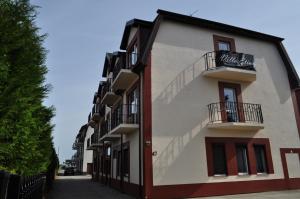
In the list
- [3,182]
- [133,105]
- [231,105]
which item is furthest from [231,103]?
[3,182]

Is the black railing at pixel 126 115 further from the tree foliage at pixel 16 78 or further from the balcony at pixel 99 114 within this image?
the balcony at pixel 99 114

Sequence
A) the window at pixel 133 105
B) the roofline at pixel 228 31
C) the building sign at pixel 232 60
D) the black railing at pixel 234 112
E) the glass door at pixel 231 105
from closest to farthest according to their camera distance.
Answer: the roofline at pixel 228 31, the black railing at pixel 234 112, the window at pixel 133 105, the glass door at pixel 231 105, the building sign at pixel 232 60

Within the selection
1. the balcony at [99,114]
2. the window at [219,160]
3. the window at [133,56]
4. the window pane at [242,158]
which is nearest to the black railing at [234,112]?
the window at [219,160]

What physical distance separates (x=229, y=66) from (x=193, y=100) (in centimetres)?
306

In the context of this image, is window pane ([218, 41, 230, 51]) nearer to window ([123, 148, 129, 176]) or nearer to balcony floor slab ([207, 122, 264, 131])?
balcony floor slab ([207, 122, 264, 131])

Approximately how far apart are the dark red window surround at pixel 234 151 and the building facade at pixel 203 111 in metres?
0.05

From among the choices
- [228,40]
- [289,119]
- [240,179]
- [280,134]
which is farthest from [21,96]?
[289,119]

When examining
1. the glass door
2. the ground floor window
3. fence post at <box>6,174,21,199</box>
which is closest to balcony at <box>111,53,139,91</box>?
the ground floor window

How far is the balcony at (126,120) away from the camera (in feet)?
43.4

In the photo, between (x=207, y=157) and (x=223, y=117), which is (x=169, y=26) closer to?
(x=223, y=117)

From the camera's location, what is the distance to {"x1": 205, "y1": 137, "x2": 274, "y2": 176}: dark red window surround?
42.1 ft

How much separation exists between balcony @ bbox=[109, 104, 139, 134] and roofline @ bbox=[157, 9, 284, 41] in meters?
5.61

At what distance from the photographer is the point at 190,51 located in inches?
566

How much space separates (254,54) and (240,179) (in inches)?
319
